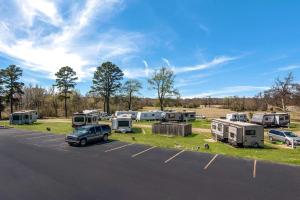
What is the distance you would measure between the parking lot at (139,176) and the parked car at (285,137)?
14.0 metres

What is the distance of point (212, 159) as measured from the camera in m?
20.7

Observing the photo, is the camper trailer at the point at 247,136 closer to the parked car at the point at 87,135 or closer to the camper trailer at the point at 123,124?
the parked car at the point at 87,135

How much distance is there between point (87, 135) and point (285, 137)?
23.9 metres

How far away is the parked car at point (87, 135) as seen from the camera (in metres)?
26.7

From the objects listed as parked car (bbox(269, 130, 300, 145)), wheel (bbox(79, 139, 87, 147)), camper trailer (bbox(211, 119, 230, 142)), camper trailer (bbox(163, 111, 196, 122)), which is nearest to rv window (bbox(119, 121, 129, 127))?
wheel (bbox(79, 139, 87, 147))

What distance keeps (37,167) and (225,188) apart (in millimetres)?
12230

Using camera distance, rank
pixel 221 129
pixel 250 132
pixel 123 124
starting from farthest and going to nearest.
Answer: pixel 123 124 < pixel 221 129 < pixel 250 132

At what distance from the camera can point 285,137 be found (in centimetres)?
3225

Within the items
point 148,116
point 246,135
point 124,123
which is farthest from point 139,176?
point 148,116

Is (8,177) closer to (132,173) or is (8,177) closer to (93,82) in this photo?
(132,173)

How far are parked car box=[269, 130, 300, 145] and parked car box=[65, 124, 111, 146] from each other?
21.7 metres

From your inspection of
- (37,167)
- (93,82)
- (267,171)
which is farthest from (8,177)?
(93,82)

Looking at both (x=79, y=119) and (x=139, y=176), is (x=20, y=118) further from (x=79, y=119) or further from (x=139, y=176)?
(x=139, y=176)

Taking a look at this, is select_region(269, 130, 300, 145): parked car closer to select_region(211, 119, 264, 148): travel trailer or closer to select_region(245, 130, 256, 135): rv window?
select_region(211, 119, 264, 148): travel trailer
